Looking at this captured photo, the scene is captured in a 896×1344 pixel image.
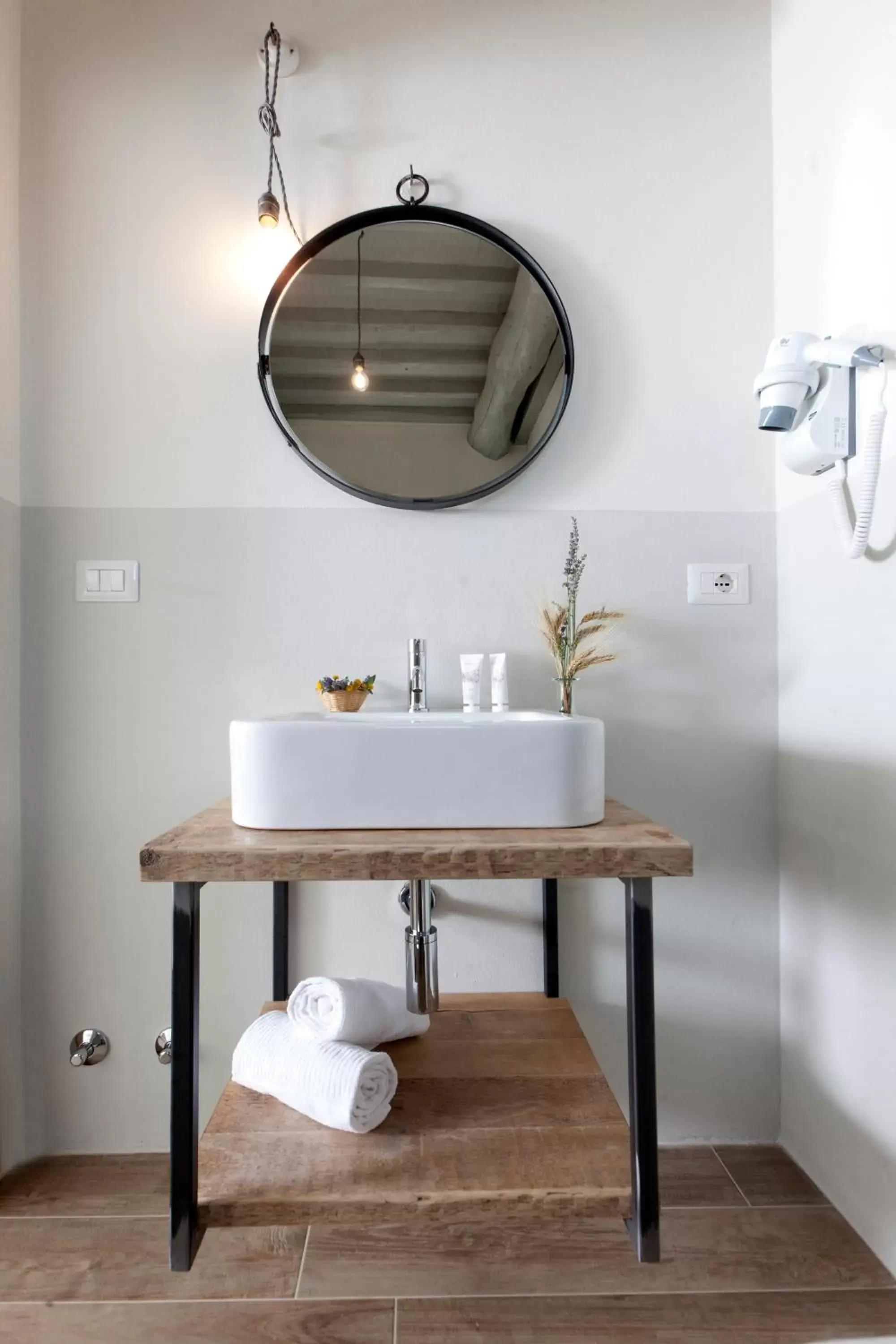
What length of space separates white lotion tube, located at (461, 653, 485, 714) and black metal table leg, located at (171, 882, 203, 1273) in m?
0.64

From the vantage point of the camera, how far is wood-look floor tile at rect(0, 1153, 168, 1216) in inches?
54.7

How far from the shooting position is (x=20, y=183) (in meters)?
1.56

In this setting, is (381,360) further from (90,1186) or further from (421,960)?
(90,1186)

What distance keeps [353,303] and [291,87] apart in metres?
0.45

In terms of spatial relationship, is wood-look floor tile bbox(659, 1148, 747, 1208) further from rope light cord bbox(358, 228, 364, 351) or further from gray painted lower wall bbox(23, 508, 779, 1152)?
rope light cord bbox(358, 228, 364, 351)

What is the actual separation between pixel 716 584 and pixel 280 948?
110 centimetres

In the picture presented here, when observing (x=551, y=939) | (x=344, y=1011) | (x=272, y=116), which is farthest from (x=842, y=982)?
(x=272, y=116)

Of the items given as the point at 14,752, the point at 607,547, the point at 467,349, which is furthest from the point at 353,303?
the point at 14,752

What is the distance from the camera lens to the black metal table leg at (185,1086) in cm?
94

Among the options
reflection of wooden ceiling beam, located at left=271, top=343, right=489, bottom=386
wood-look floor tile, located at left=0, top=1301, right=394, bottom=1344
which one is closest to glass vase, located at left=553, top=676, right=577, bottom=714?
reflection of wooden ceiling beam, located at left=271, top=343, right=489, bottom=386

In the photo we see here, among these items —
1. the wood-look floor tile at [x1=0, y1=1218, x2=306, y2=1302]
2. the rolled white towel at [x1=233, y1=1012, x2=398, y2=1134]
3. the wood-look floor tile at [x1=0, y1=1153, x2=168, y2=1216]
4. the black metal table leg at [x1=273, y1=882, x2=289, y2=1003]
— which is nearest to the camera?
the rolled white towel at [x1=233, y1=1012, x2=398, y2=1134]

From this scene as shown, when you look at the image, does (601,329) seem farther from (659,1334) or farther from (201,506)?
(659,1334)

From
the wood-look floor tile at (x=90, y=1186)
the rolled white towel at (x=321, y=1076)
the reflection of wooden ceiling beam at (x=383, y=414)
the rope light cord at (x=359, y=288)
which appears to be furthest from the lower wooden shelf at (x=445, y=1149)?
the rope light cord at (x=359, y=288)

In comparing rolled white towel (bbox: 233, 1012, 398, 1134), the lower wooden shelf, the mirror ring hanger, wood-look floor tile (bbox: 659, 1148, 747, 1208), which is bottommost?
wood-look floor tile (bbox: 659, 1148, 747, 1208)
